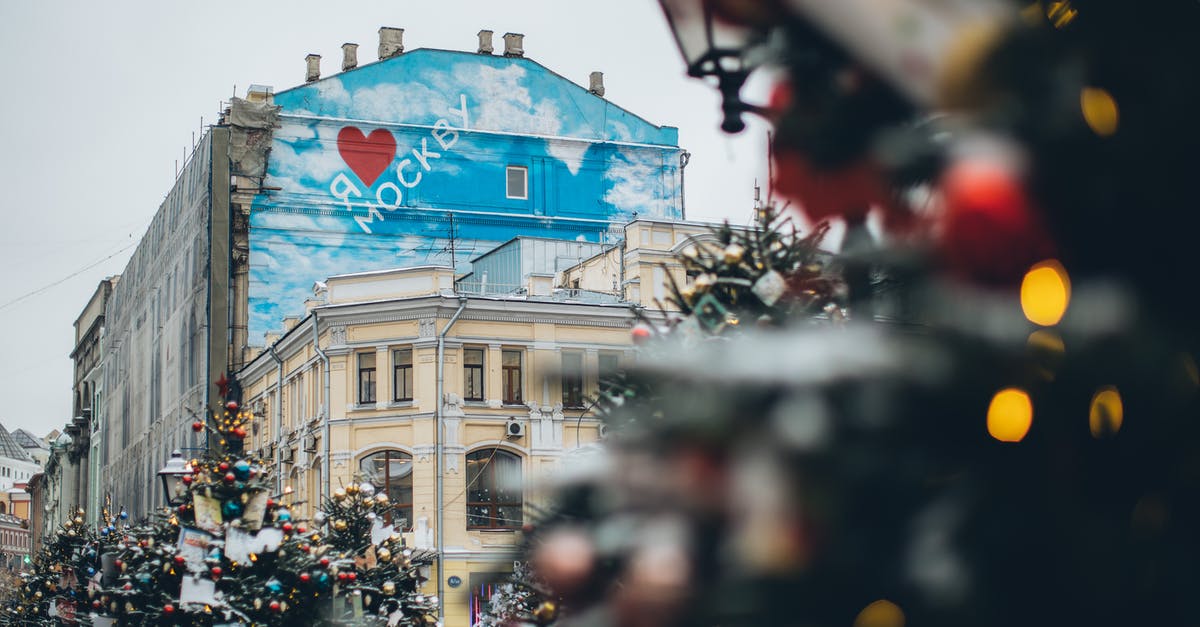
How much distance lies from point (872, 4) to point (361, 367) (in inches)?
1322

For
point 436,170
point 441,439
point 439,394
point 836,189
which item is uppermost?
point 436,170

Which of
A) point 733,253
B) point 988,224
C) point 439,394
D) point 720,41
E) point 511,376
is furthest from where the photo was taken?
point 511,376

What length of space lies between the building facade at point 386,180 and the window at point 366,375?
628cm

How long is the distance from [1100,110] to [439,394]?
3227cm

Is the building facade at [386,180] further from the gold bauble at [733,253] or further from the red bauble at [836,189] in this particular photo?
the red bauble at [836,189]

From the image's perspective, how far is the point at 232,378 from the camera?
43.2 meters

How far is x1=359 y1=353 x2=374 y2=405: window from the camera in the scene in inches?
1380

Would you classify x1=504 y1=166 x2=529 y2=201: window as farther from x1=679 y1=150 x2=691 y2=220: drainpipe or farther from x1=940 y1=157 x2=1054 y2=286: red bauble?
x1=940 y1=157 x2=1054 y2=286: red bauble

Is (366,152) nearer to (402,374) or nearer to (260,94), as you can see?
(260,94)

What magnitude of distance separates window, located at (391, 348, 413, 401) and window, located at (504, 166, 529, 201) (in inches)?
432

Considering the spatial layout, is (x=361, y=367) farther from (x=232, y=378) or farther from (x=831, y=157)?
(x=831, y=157)

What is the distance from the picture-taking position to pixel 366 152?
43.7m

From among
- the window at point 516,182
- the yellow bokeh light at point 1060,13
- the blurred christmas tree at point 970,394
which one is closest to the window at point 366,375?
the window at point 516,182

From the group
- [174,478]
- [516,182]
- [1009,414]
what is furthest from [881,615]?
[516,182]
